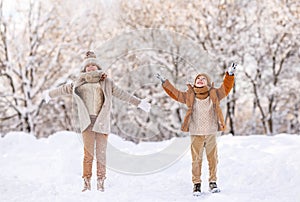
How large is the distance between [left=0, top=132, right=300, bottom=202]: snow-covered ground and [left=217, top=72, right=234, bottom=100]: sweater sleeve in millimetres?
1082

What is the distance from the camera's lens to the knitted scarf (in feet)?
15.5

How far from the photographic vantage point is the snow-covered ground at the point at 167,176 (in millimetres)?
4449

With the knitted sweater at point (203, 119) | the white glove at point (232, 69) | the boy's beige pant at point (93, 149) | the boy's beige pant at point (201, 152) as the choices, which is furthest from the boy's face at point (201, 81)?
the boy's beige pant at point (93, 149)

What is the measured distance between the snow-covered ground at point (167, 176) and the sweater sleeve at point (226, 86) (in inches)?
42.6

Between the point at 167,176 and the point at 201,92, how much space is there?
1.77m

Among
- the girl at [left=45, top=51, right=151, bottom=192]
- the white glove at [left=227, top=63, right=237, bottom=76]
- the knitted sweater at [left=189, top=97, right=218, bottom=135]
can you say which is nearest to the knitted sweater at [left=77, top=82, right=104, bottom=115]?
the girl at [left=45, top=51, right=151, bottom=192]

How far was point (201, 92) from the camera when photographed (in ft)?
15.5

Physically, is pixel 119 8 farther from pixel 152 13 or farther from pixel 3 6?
pixel 3 6

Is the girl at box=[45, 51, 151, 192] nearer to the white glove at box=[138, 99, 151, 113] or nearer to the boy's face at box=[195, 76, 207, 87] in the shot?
the white glove at box=[138, 99, 151, 113]

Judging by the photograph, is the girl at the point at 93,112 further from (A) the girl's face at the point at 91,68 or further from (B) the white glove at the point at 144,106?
(B) the white glove at the point at 144,106

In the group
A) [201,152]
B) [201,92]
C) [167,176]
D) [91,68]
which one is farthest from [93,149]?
[167,176]

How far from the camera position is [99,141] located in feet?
16.0

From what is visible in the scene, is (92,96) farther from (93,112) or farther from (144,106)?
(144,106)

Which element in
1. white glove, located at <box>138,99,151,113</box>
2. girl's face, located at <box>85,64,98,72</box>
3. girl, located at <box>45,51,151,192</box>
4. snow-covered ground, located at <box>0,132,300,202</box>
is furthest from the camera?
white glove, located at <box>138,99,151,113</box>
